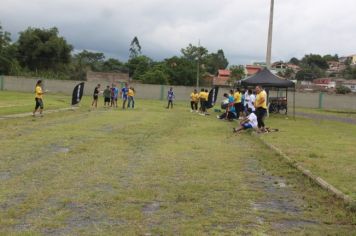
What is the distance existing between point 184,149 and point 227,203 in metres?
5.81

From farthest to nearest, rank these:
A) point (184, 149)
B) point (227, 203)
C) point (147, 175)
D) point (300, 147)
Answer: point (300, 147), point (184, 149), point (147, 175), point (227, 203)

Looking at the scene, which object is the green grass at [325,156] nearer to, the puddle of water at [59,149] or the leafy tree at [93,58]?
the puddle of water at [59,149]

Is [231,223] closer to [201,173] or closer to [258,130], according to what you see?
[201,173]

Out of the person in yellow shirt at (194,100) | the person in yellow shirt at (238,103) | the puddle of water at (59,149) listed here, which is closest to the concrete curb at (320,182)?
the puddle of water at (59,149)

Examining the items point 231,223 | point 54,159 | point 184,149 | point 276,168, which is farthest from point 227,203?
point 184,149

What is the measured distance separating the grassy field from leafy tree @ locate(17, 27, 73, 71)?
5898cm

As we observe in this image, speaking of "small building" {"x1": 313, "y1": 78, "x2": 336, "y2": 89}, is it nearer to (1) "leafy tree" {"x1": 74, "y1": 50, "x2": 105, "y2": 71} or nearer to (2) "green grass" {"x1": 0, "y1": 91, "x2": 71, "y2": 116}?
(1) "leafy tree" {"x1": 74, "y1": 50, "x2": 105, "y2": 71}

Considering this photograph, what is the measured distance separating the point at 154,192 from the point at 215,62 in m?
126

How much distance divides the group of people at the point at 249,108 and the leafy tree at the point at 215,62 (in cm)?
8539

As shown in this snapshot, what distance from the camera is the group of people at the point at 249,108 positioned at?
747 inches

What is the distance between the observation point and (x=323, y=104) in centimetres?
5241

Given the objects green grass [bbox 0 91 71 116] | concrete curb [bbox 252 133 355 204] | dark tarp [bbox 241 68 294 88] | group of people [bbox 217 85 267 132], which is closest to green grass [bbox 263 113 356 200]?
concrete curb [bbox 252 133 355 204]

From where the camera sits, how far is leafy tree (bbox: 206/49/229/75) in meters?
119

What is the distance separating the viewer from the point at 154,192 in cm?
752
